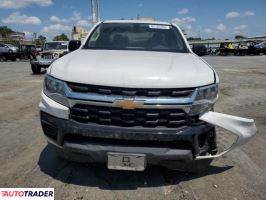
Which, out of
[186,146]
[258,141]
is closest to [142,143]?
[186,146]

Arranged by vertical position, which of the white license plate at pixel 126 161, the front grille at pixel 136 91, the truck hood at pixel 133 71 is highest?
the truck hood at pixel 133 71

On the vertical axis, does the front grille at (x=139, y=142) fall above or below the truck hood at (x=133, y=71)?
below

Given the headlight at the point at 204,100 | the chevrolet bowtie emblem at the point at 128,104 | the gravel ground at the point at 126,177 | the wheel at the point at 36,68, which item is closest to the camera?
the chevrolet bowtie emblem at the point at 128,104

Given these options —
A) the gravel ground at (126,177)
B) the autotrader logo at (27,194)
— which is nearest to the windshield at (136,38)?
the gravel ground at (126,177)

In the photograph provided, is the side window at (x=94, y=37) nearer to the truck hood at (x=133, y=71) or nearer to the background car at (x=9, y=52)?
the truck hood at (x=133, y=71)

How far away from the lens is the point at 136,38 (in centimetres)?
515

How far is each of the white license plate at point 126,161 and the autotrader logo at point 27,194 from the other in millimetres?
642

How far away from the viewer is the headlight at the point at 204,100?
132 inches

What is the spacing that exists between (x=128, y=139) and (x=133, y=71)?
2.18 ft

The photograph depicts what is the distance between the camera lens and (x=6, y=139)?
532cm

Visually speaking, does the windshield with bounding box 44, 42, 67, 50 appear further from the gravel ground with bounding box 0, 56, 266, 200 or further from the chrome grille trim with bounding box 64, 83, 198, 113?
the chrome grille trim with bounding box 64, 83, 198, 113

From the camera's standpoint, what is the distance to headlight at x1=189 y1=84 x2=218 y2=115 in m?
3.36

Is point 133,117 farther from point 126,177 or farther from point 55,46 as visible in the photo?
point 55,46

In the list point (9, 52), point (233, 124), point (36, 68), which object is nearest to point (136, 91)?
point (233, 124)
